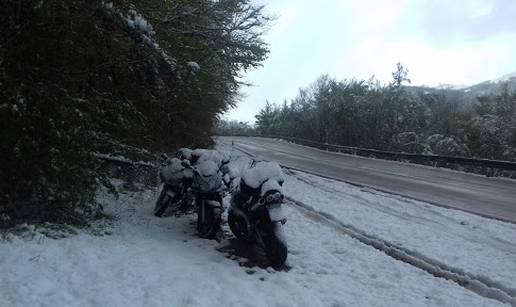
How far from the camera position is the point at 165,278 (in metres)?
5.43

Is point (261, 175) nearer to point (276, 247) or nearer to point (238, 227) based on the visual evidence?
point (238, 227)

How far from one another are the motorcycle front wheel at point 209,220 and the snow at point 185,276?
197 millimetres

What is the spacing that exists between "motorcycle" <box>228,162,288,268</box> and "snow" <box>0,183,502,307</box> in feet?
1.03

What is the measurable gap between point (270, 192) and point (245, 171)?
0.84m

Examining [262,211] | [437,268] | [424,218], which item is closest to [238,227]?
[262,211]

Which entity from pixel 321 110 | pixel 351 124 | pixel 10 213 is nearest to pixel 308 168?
pixel 10 213

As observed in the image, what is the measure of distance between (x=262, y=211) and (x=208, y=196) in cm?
155

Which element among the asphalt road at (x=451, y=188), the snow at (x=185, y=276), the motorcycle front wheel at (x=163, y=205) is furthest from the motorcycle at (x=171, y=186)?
the asphalt road at (x=451, y=188)

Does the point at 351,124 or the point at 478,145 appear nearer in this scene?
the point at 478,145

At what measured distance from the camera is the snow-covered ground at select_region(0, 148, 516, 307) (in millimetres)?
4871

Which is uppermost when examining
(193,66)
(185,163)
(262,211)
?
(193,66)

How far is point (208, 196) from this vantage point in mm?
7656

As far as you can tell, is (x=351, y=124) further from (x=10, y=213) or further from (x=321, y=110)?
(x=10, y=213)

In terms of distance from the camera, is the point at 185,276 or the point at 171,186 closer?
the point at 185,276
